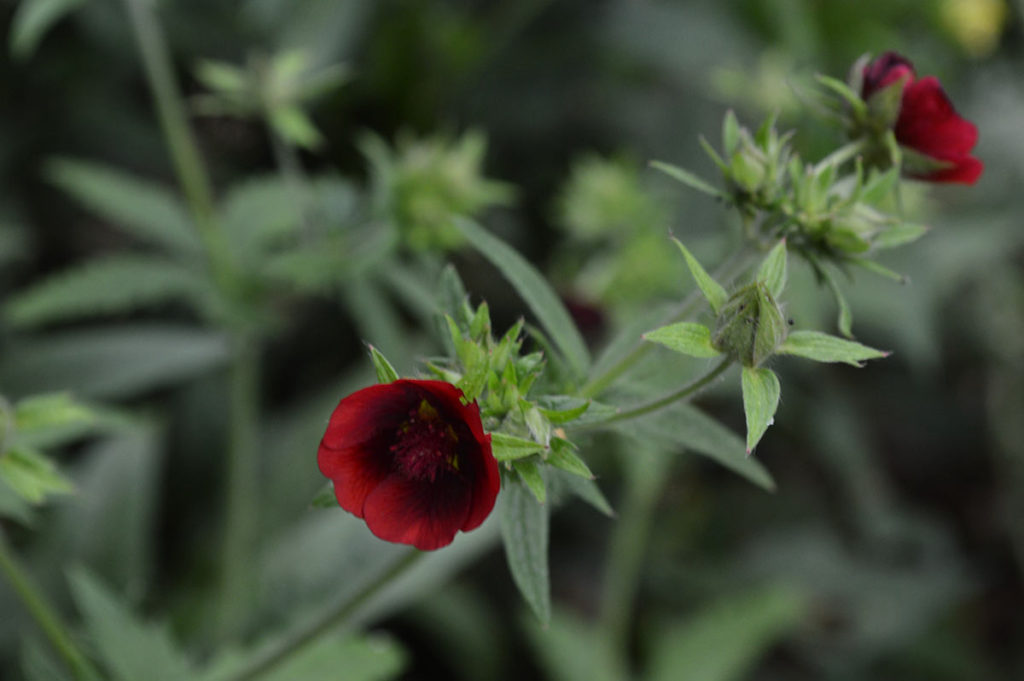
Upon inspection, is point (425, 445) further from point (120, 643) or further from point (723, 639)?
point (723, 639)

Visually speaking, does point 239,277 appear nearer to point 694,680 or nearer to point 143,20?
point 143,20

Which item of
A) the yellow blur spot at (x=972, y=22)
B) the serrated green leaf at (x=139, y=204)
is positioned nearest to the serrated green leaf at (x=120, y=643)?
the serrated green leaf at (x=139, y=204)

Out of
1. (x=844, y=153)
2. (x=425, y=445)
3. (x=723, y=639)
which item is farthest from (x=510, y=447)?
(x=723, y=639)

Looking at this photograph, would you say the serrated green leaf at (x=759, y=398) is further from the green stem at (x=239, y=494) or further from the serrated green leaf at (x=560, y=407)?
the green stem at (x=239, y=494)

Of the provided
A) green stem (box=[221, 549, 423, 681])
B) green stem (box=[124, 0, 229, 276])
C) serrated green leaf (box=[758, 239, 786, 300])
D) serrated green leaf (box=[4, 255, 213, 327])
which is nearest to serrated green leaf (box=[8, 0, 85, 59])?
green stem (box=[124, 0, 229, 276])

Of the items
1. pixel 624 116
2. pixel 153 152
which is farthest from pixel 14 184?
pixel 624 116

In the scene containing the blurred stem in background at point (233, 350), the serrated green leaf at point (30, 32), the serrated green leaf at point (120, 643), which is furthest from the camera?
the serrated green leaf at point (30, 32)
